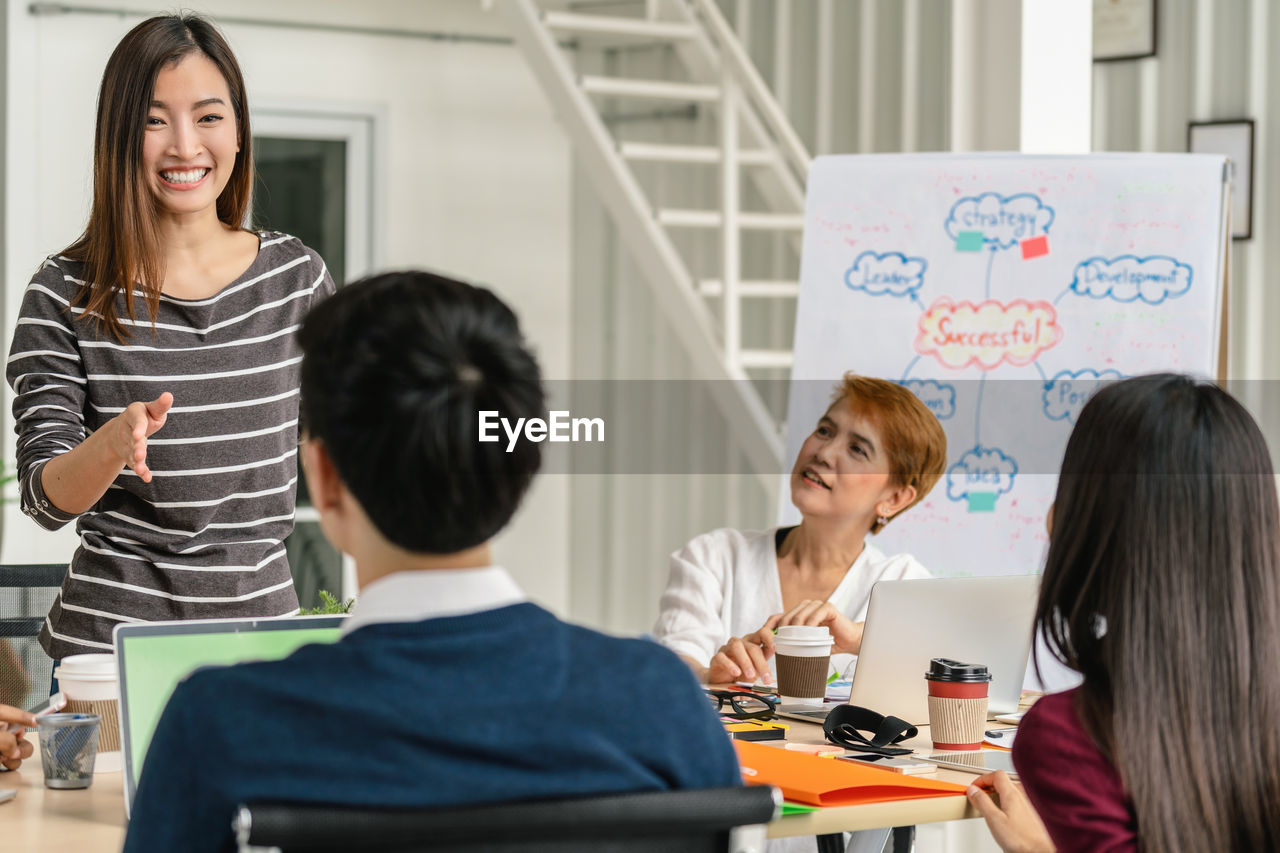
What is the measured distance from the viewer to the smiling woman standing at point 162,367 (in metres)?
1.83

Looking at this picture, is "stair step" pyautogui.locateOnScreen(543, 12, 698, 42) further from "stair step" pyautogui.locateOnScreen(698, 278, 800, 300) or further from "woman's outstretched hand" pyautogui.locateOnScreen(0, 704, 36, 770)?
"woman's outstretched hand" pyautogui.locateOnScreen(0, 704, 36, 770)

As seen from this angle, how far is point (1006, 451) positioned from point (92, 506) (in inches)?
75.1

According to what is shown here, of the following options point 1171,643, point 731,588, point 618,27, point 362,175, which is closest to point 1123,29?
point 618,27

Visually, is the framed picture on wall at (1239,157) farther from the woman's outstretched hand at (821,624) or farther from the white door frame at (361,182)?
the white door frame at (361,182)

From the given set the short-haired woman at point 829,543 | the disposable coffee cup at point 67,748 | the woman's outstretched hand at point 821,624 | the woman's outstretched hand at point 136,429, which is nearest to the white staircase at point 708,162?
the short-haired woman at point 829,543

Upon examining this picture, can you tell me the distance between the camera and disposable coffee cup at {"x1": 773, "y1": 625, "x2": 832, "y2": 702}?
2.07m

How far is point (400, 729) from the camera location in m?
0.86

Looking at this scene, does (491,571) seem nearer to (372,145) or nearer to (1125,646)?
(1125,646)


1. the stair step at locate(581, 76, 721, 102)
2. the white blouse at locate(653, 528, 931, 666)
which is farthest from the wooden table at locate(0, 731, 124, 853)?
the stair step at locate(581, 76, 721, 102)

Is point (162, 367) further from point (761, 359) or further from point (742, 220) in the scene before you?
point (742, 220)

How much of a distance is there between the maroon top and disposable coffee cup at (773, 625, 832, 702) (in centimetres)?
77

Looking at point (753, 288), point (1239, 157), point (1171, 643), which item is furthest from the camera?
point (753, 288)

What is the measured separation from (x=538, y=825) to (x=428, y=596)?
0.17m

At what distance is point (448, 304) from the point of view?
3.01 ft
